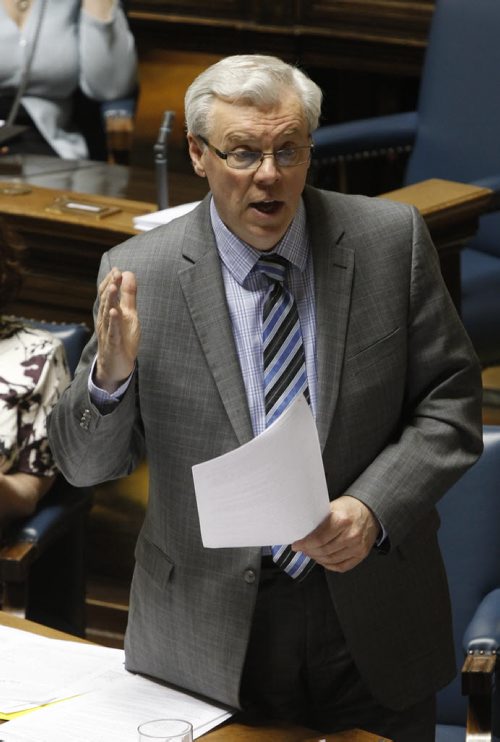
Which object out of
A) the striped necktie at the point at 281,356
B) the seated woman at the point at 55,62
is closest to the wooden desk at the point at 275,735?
the striped necktie at the point at 281,356

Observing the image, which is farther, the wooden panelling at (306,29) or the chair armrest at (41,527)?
the wooden panelling at (306,29)

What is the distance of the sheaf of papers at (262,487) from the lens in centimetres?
160

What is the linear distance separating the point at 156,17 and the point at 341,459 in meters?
4.44

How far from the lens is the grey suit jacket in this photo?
1826 millimetres

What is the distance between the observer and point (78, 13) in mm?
4758

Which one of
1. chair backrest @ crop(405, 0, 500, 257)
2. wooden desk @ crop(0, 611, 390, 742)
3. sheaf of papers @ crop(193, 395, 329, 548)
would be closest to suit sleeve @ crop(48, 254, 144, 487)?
sheaf of papers @ crop(193, 395, 329, 548)

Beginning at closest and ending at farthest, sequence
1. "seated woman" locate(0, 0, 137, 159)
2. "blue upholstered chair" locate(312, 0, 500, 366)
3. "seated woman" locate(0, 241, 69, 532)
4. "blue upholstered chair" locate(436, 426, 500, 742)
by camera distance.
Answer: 1. "blue upholstered chair" locate(436, 426, 500, 742)
2. "seated woman" locate(0, 241, 69, 532)
3. "blue upholstered chair" locate(312, 0, 500, 366)
4. "seated woman" locate(0, 0, 137, 159)

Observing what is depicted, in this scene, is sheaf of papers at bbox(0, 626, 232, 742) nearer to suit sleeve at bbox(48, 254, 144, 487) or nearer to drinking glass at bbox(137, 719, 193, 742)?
drinking glass at bbox(137, 719, 193, 742)

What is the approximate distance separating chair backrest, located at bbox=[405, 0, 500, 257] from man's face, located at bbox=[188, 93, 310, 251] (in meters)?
2.49

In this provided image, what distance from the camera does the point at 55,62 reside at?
4.76m

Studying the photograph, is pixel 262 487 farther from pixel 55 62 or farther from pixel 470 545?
pixel 55 62

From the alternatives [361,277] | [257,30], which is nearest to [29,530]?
[361,277]

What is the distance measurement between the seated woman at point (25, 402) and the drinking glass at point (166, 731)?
1.12 m

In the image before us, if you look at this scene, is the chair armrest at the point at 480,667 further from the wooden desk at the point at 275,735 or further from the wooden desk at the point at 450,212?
the wooden desk at the point at 450,212
